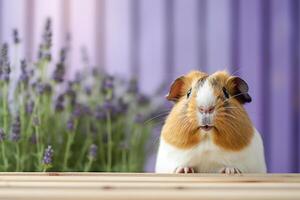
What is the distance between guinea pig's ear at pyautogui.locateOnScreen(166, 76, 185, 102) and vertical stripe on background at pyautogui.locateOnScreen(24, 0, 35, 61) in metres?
0.90

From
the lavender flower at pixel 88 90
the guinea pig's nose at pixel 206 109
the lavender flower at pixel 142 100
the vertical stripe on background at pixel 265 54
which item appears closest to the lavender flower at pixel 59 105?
the lavender flower at pixel 88 90

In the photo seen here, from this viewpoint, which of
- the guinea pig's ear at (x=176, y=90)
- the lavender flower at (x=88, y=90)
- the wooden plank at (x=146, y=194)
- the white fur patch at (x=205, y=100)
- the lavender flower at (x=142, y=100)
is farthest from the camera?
the lavender flower at (x=142, y=100)

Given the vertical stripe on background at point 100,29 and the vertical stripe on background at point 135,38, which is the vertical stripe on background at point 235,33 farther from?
the vertical stripe on background at point 100,29

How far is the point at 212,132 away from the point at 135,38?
3.03 ft

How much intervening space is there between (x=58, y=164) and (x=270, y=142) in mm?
787

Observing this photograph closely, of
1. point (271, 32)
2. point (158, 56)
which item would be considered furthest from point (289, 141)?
point (158, 56)

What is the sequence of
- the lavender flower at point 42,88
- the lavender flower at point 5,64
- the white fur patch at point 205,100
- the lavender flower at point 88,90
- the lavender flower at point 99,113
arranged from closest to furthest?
the white fur patch at point 205,100
the lavender flower at point 5,64
the lavender flower at point 42,88
the lavender flower at point 99,113
the lavender flower at point 88,90

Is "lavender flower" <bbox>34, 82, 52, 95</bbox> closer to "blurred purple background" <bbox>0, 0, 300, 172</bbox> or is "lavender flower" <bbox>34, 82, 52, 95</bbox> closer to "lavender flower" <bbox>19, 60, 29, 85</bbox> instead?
"lavender flower" <bbox>19, 60, 29, 85</bbox>

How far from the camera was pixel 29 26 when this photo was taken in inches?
73.2

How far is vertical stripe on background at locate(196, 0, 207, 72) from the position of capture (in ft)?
6.07

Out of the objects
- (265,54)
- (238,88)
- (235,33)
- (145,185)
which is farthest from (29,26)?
(145,185)

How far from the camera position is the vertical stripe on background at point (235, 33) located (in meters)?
1.82

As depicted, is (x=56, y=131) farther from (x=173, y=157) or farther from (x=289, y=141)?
(x=289, y=141)

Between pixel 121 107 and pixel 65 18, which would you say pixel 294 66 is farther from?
pixel 65 18
